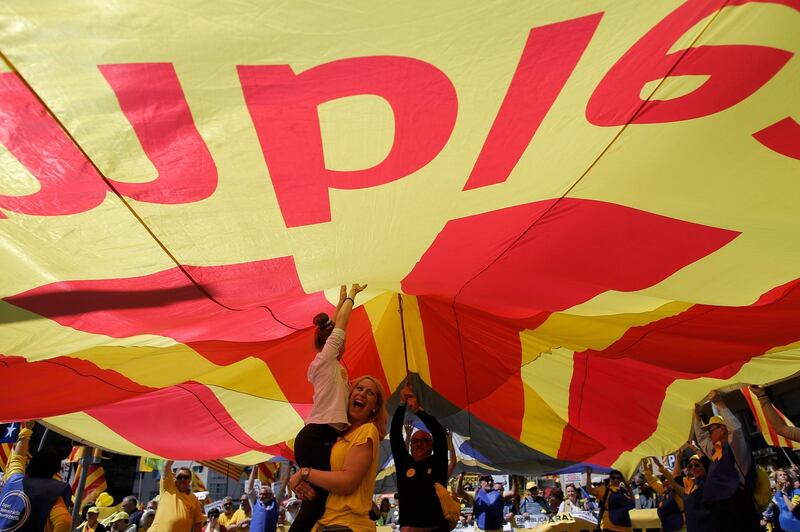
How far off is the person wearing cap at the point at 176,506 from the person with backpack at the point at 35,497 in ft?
5.08

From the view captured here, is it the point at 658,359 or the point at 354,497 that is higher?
the point at 658,359

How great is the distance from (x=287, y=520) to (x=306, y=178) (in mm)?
7313

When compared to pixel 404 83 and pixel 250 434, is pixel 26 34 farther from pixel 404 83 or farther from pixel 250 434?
pixel 250 434

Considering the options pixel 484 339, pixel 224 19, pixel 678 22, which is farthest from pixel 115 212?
pixel 484 339

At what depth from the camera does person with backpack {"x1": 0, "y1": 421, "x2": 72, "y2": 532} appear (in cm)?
278

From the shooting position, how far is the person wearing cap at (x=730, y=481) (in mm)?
3223

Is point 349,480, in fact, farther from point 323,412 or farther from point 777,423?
point 777,423

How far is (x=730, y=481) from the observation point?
3.30 metres

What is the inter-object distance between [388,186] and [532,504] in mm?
9915

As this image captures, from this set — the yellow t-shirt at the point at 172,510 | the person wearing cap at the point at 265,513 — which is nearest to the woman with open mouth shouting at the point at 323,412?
the yellow t-shirt at the point at 172,510

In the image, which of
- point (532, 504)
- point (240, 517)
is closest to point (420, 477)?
point (240, 517)

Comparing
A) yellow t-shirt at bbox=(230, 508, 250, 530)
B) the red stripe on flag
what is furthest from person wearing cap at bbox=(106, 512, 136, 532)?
the red stripe on flag

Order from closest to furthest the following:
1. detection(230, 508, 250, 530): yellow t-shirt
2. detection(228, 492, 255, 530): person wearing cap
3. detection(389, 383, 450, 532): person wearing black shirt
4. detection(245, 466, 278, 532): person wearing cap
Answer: detection(389, 383, 450, 532): person wearing black shirt
detection(245, 466, 278, 532): person wearing cap
detection(228, 492, 255, 530): person wearing cap
detection(230, 508, 250, 530): yellow t-shirt

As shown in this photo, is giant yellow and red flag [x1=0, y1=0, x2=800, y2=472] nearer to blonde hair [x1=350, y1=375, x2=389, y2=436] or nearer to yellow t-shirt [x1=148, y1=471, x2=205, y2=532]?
blonde hair [x1=350, y1=375, x2=389, y2=436]
